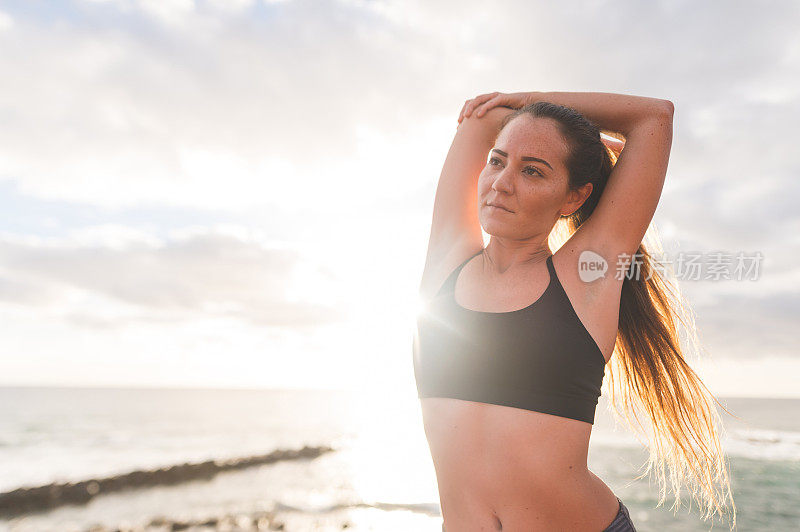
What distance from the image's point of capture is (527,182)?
80.7 inches

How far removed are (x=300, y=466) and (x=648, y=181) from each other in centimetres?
2388

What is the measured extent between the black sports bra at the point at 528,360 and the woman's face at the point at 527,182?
0.64 ft

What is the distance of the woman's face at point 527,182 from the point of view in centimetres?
205

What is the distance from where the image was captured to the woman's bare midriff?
1.79 meters

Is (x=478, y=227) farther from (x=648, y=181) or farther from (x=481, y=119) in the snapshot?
(x=648, y=181)

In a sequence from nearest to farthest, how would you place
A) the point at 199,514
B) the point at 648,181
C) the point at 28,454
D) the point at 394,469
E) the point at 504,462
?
1. the point at 504,462
2. the point at 648,181
3. the point at 199,514
4. the point at 394,469
5. the point at 28,454

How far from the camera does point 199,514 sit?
48.4ft

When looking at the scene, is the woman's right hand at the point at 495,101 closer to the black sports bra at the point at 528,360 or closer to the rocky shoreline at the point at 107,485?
the black sports bra at the point at 528,360

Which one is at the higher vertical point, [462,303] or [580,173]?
[580,173]

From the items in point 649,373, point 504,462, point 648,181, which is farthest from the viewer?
point 649,373

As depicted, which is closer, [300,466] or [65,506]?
[65,506]

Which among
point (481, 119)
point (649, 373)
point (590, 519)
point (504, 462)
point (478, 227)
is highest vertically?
point (481, 119)

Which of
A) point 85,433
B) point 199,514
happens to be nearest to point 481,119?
point 199,514

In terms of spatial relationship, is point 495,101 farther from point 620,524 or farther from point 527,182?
point 620,524
